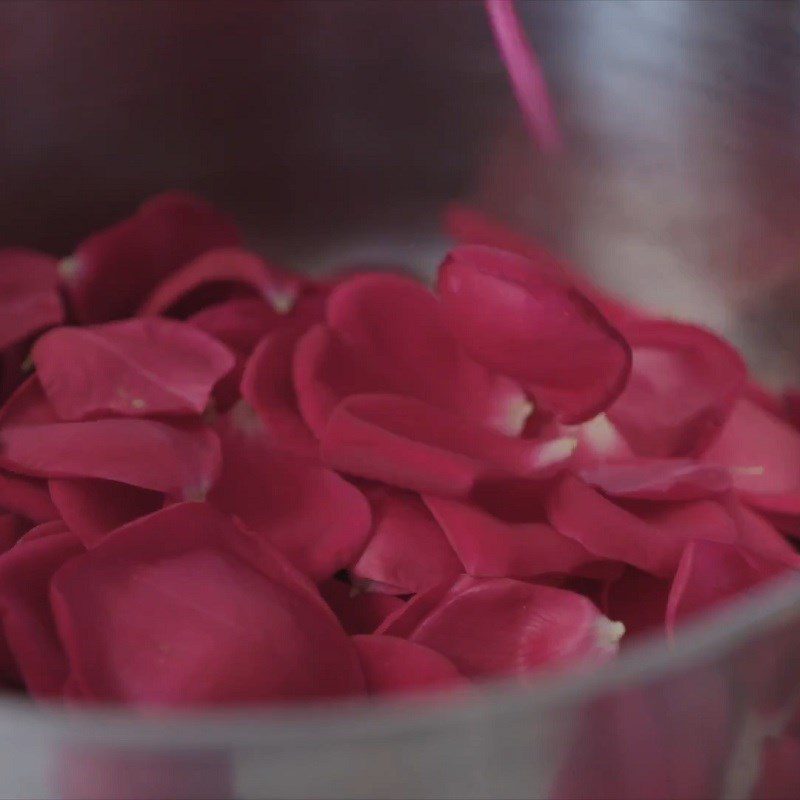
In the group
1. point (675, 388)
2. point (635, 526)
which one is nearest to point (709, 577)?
point (635, 526)

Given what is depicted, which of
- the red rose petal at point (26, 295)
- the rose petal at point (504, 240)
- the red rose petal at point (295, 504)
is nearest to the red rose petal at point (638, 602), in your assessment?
the red rose petal at point (295, 504)

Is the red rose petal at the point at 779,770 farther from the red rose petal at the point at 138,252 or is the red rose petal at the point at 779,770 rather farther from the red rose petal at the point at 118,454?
the red rose petal at the point at 138,252

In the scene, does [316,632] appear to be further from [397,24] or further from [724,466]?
[397,24]

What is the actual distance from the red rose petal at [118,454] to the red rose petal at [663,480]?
0.17 meters

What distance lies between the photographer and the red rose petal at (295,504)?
1.54 ft

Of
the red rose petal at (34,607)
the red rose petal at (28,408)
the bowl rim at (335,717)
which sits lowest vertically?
the red rose petal at (34,607)

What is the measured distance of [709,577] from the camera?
426 millimetres

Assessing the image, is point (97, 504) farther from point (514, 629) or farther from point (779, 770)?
point (779, 770)

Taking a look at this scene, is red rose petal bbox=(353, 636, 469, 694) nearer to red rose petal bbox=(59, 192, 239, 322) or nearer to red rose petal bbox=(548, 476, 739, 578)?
red rose petal bbox=(548, 476, 739, 578)

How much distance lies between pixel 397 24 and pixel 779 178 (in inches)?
8.8

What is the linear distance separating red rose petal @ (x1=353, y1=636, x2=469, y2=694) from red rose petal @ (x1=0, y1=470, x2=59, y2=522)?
154 mm

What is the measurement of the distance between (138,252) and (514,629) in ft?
1.08

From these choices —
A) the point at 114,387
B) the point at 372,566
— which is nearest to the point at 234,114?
the point at 114,387

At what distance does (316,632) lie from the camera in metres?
0.40
